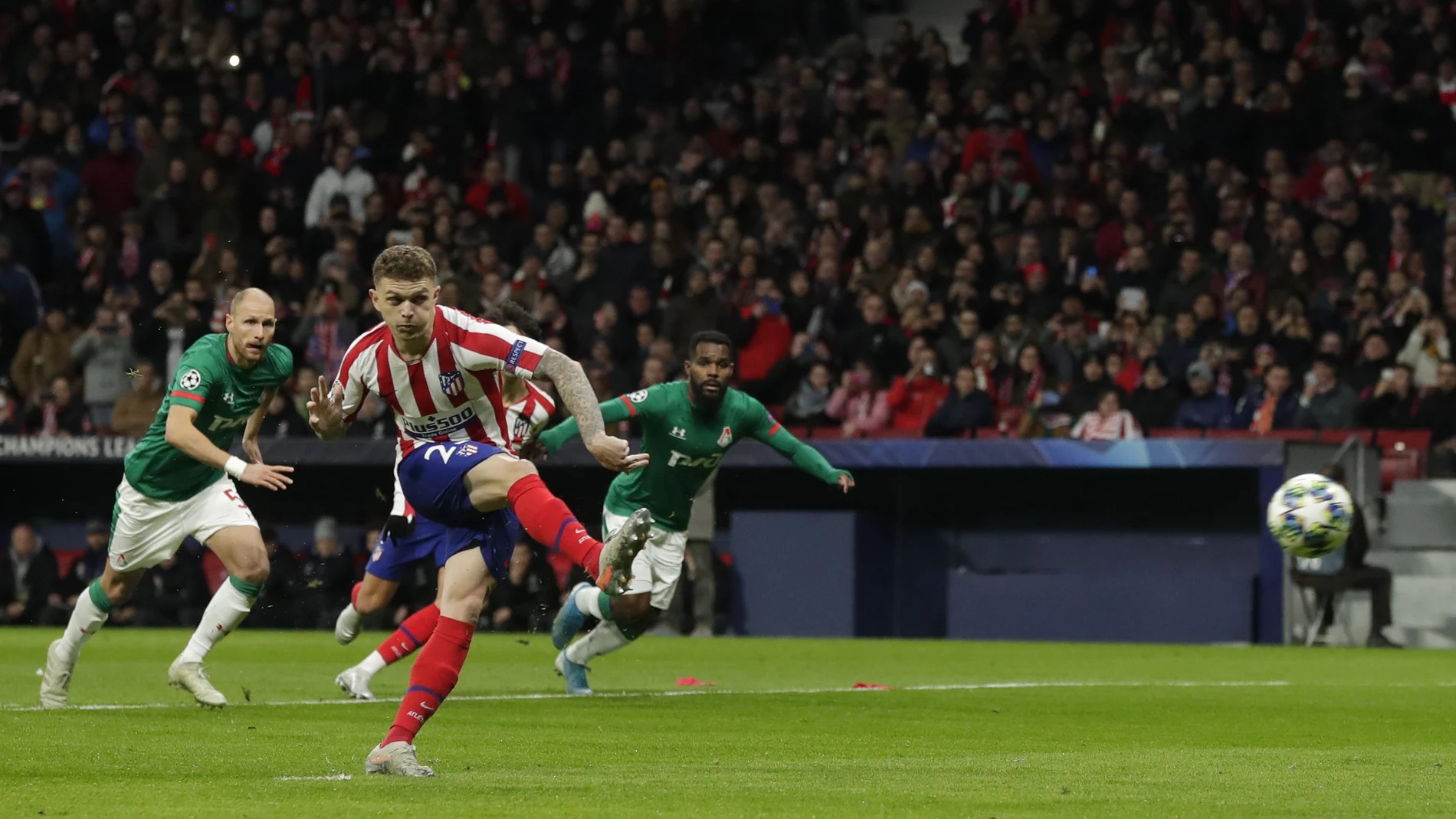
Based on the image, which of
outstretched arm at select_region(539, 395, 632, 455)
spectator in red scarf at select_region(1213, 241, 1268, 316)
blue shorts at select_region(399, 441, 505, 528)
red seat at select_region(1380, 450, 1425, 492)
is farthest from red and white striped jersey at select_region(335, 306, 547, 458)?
spectator in red scarf at select_region(1213, 241, 1268, 316)

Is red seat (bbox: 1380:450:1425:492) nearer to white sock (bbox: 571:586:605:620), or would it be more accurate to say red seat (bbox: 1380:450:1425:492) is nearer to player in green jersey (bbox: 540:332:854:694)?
player in green jersey (bbox: 540:332:854:694)

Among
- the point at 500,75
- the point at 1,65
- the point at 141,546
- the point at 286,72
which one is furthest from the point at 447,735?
the point at 1,65

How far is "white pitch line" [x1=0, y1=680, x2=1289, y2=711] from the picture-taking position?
1127 centimetres

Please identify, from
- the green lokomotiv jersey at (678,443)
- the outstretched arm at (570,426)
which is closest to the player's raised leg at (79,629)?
the outstretched arm at (570,426)

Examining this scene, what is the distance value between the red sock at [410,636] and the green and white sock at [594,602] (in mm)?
995

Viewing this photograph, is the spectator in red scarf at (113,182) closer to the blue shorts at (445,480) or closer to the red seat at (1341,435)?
the red seat at (1341,435)

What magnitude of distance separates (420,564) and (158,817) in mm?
16088

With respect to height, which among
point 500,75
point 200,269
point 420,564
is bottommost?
point 420,564

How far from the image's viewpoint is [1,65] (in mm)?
28891

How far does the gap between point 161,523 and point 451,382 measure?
13.0 feet

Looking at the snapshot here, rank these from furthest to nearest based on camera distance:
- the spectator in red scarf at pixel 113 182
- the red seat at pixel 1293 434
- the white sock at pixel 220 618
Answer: the spectator in red scarf at pixel 113 182 < the red seat at pixel 1293 434 < the white sock at pixel 220 618

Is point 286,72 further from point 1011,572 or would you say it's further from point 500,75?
point 1011,572

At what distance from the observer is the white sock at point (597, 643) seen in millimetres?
12562

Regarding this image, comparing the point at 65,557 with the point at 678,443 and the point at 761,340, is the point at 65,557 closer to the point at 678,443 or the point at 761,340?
the point at 761,340
